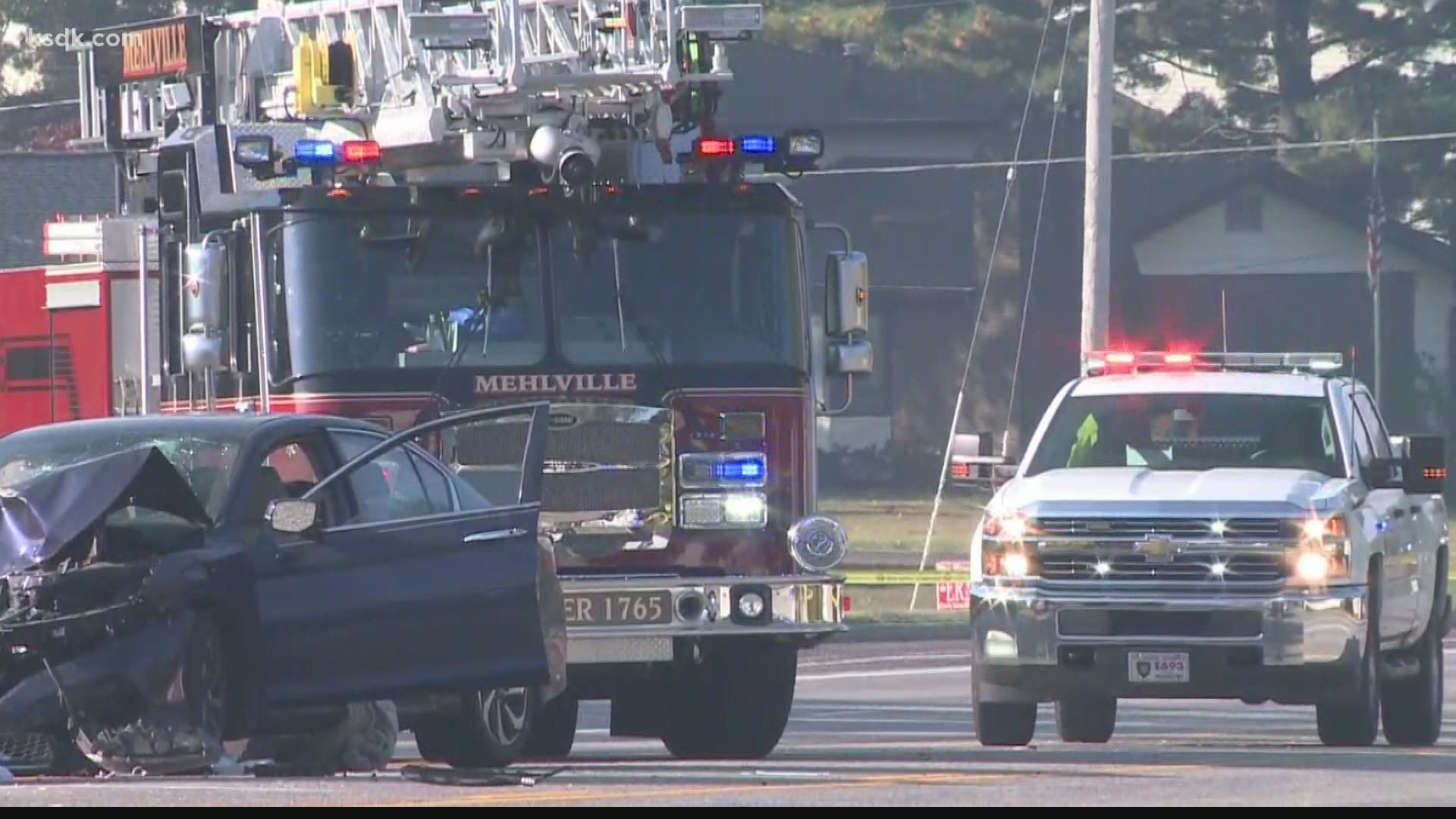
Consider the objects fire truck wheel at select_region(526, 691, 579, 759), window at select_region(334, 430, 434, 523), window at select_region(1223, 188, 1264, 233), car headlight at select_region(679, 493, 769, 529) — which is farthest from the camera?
window at select_region(1223, 188, 1264, 233)

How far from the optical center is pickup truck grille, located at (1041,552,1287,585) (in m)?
14.5

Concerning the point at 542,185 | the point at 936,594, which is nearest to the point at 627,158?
the point at 542,185

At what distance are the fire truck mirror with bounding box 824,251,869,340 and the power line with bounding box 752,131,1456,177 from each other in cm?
3182

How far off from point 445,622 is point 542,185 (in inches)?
119

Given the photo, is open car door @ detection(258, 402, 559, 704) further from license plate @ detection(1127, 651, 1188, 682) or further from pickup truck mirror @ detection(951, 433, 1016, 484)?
pickup truck mirror @ detection(951, 433, 1016, 484)

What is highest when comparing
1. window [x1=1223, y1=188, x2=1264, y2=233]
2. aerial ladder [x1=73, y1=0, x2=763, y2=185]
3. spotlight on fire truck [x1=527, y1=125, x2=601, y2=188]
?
window [x1=1223, y1=188, x2=1264, y2=233]

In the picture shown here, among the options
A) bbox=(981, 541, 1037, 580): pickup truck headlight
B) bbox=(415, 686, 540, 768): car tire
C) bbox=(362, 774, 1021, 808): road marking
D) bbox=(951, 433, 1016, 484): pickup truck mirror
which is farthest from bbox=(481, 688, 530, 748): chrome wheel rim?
bbox=(951, 433, 1016, 484): pickup truck mirror

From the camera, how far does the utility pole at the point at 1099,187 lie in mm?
28406

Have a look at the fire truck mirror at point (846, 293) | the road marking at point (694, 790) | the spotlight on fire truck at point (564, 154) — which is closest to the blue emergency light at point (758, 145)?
the fire truck mirror at point (846, 293)

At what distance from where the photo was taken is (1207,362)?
17141 millimetres

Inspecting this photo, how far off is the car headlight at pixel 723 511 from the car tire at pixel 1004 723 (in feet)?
5.45

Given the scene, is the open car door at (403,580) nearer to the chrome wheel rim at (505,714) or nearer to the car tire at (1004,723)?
the chrome wheel rim at (505,714)

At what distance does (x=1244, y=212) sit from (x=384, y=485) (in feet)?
164

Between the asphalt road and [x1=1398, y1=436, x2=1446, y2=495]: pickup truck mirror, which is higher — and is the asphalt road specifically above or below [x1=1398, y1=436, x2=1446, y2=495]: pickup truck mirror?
below
